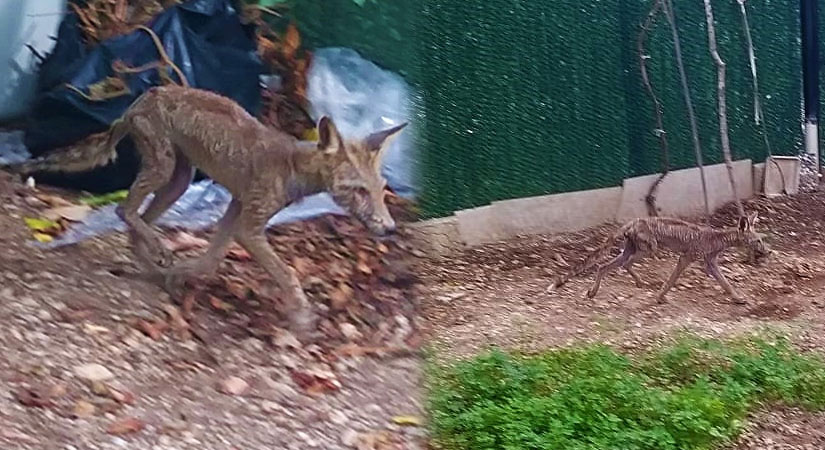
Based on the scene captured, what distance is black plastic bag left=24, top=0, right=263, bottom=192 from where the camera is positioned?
2.91ft

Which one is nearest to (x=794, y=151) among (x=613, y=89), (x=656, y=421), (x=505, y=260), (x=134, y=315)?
(x=613, y=89)

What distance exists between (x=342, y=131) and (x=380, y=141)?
0.03m

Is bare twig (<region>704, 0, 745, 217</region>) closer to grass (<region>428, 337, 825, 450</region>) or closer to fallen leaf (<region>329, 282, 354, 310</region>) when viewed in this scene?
grass (<region>428, 337, 825, 450</region>)

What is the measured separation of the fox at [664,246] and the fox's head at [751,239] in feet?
0.04

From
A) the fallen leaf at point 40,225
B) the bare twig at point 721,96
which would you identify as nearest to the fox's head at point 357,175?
the fallen leaf at point 40,225

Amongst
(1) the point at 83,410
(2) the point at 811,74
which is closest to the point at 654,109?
(2) the point at 811,74

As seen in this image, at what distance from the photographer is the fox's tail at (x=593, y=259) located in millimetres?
2271

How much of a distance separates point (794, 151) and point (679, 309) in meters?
1.01

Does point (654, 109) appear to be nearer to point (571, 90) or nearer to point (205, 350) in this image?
point (571, 90)

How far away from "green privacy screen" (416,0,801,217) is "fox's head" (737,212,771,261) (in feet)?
0.86

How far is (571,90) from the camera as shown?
227cm

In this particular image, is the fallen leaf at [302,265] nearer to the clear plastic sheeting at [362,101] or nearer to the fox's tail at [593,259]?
the clear plastic sheeting at [362,101]

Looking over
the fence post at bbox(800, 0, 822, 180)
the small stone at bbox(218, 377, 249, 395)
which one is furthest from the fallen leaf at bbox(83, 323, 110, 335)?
the fence post at bbox(800, 0, 822, 180)

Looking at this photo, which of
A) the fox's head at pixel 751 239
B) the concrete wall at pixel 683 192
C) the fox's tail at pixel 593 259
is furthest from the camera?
the concrete wall at pixel 683 192
